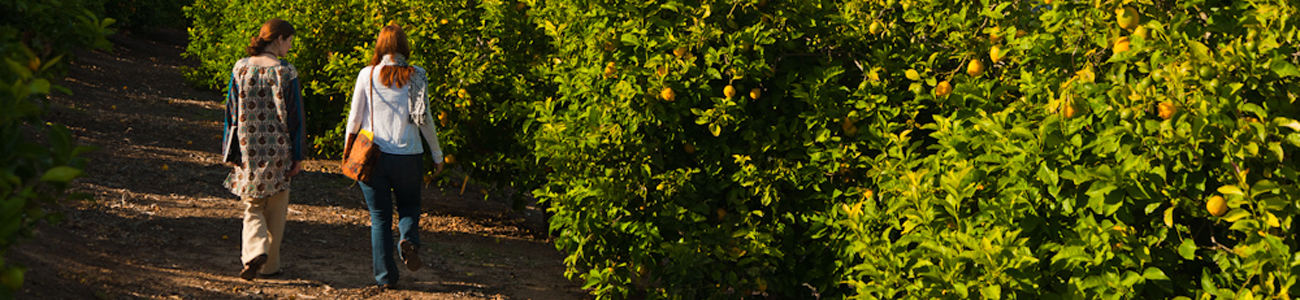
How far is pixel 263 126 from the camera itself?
4539 millimetres

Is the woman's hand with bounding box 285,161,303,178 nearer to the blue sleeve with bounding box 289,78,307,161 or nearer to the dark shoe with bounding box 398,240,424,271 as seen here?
the blue sleeve with bounding box 289,78,307,161

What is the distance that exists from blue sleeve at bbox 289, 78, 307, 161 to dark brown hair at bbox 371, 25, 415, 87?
37 centimetres

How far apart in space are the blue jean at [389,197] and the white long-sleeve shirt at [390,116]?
58mm

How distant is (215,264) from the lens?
520 cm

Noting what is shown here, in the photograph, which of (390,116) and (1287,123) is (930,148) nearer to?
(1287,123)

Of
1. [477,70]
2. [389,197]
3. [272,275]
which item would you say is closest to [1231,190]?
[389,197]

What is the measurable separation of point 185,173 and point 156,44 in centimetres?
1851

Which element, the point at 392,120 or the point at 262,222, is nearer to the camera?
the point at 392,120

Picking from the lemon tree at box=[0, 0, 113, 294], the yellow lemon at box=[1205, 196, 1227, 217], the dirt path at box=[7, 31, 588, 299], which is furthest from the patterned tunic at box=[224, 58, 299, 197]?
the yellow lemon at box=[1205, 196, 1227, 217]

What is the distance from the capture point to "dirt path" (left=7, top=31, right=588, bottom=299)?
185 inches

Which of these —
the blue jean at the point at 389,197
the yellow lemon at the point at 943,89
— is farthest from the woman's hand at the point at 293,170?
the yellow lemon at the point at 943,89

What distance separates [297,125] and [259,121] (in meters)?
0.18

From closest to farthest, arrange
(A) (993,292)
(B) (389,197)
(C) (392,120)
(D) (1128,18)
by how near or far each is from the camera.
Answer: (D) (1128,18) < (A) (993,292) < (C) (392,120) < (B) (389,197)

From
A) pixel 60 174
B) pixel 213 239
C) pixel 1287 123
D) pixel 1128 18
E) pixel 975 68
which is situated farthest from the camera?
pixel 213 239
